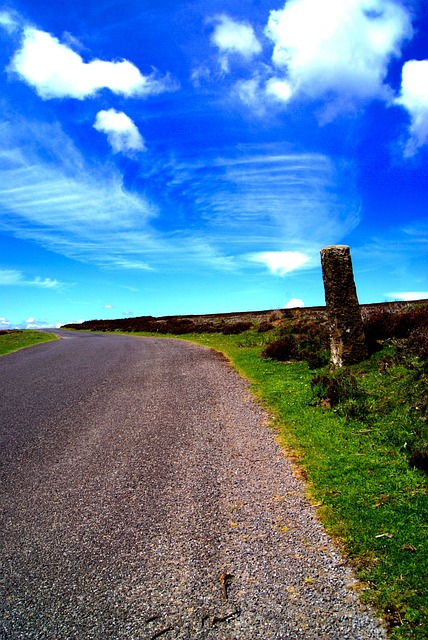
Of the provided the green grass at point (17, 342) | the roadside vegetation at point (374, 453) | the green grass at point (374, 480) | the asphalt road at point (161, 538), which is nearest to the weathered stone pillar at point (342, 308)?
the roadside vegetation at point (374, 453)

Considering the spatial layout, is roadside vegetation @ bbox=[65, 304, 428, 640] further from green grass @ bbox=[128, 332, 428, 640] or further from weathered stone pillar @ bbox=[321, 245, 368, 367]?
weathered stone pillar @ bbox=[321, 245, 368, 367]

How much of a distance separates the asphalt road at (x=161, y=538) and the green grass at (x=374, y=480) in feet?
0.81

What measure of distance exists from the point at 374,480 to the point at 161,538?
9.64 ft

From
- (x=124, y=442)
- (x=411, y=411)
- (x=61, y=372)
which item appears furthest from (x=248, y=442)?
(x=61, y=372)

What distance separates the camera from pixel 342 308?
12352 mm

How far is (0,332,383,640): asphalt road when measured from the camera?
3.13 metres

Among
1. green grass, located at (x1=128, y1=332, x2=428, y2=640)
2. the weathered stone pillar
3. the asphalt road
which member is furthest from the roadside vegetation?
the weathered stone pillar

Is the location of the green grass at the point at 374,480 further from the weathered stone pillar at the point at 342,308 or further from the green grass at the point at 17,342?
the green grass at the point at 17,342

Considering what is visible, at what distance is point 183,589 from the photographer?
343cm

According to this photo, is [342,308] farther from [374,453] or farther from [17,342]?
[17,342]

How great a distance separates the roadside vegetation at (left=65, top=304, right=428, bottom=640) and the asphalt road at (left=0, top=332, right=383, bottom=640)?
0.28 m

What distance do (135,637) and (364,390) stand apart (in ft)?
24.2

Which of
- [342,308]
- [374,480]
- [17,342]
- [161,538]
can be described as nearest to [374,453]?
[374,480]

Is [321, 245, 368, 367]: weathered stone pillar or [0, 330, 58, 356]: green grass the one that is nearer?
[321, 245, 368, 367]: weathered stone pillar
